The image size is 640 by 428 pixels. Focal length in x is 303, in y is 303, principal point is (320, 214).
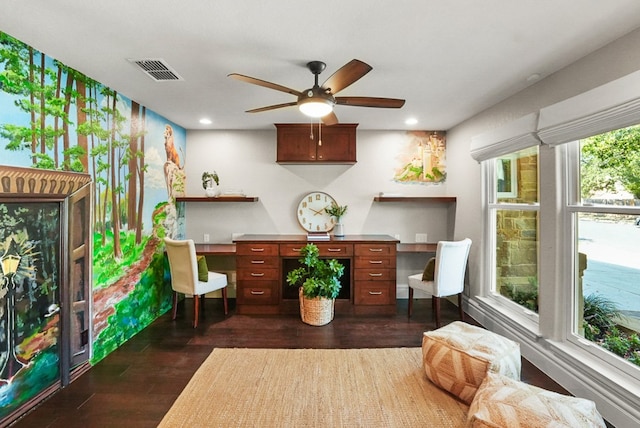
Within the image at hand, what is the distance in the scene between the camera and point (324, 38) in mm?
1978

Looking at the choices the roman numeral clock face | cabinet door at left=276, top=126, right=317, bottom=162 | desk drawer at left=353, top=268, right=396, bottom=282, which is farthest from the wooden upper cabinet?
desk drawer at left=353, top=268, right=396, bottom=282

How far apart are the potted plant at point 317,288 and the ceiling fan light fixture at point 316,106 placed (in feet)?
5.55

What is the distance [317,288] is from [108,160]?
2.47 m

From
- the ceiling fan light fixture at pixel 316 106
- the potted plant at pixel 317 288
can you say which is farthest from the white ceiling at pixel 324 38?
the potted plant at pixel 317 288

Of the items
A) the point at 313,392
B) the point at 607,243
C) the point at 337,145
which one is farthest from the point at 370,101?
the point at 313,392

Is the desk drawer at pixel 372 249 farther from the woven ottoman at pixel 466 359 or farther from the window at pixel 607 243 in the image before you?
the window at pixel 607 243

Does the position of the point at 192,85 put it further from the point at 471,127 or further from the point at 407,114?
the point at 471,127

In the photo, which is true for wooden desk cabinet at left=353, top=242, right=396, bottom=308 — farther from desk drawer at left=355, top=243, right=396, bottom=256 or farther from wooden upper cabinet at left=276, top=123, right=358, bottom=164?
wooden upper cabinet at left=276, top=123, right=358, bottom=164

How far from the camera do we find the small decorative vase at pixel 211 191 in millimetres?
4234

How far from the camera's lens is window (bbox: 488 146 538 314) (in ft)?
9.53

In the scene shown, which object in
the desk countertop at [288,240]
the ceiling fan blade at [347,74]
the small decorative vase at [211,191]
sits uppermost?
the ceiling fan blade at [347,74]

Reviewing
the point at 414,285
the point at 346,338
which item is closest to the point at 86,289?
the point at 346,338

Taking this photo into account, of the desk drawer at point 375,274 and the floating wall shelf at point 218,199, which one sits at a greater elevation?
the floating wall shelf at point 218,199

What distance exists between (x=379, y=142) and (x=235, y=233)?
8.27 feet
